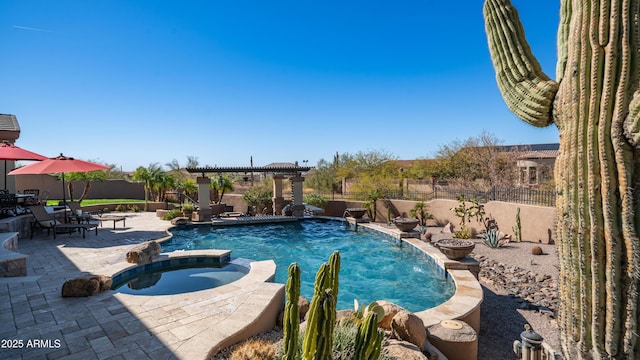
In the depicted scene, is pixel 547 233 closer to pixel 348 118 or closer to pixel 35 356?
pixel 35 356

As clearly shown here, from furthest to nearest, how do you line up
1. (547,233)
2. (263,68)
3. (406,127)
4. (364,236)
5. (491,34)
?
(406,127)
(263,68)
(364,236)
(547,233)
(491,34)

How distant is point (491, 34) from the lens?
361 cm

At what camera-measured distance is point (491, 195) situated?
13.7 metres

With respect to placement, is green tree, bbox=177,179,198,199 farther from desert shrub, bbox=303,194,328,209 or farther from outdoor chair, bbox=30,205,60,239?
outdoor chair, bbox=30,205,60,239

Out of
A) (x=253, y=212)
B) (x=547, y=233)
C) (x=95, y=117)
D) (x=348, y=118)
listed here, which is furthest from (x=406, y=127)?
(x=95, y=117)

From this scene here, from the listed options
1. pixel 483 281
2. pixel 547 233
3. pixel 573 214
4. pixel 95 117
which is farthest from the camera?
pixel 95 117

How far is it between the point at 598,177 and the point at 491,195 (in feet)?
40.5

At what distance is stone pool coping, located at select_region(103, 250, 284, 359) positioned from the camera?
4.07 meters

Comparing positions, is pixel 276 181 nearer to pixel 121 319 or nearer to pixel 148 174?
pixel 148 174

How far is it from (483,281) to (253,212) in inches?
557

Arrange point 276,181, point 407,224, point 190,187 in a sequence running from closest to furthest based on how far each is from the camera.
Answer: point 407,224 → point 276,181 → point 190,187

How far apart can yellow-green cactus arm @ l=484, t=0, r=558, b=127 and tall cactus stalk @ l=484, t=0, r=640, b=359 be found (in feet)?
0.36

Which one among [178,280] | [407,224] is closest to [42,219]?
[178,280]

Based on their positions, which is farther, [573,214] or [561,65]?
[561,65]
